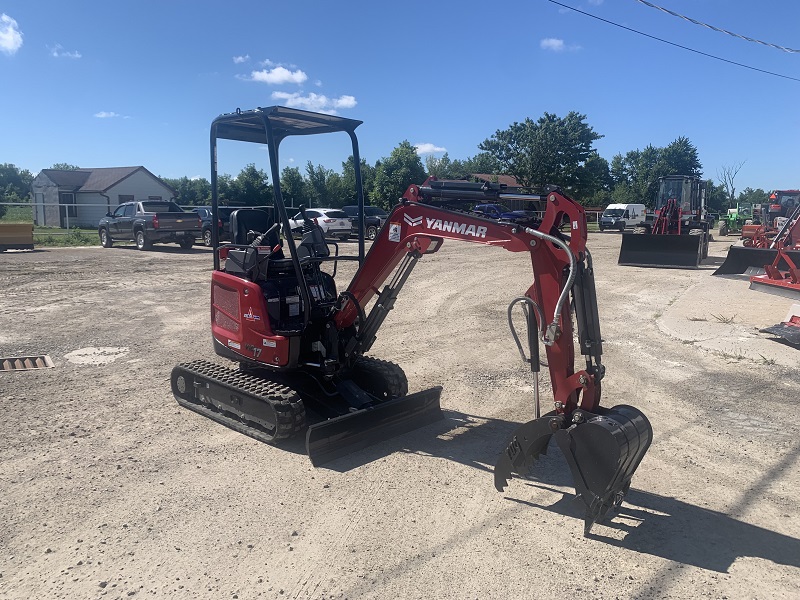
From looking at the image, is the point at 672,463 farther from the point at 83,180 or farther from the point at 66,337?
the point at 83,180

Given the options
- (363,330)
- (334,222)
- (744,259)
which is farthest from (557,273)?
(334,222)

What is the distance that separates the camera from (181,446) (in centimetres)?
571

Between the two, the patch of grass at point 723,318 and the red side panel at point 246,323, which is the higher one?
the red side panel at point 246,323

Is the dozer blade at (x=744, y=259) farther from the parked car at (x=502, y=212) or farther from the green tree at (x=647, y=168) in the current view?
the green tree at (x=647, y=168)

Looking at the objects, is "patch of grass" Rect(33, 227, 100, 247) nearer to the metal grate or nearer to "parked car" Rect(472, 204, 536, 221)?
the metal grate

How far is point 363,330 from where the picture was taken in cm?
601

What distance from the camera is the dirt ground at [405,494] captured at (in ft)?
12.3

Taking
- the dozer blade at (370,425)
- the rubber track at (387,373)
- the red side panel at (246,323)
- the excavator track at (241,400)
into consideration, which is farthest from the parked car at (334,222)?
the dozer blade at (370,425)

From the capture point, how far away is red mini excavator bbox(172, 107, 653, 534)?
433 cm

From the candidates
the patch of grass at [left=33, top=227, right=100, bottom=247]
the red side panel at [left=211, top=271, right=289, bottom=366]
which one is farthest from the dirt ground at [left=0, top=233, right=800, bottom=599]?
the patch of grass at [left=33, top=227, right=100, bottom=247]

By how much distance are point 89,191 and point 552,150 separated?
1282 inches

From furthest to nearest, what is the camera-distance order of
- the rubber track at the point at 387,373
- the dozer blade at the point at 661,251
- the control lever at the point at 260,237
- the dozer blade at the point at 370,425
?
the dozer blade at the point at 661,251 < the rubber track at the point at 387,373 < the control lever at the point at 260,237 < the dozer blade at the point at 370,425

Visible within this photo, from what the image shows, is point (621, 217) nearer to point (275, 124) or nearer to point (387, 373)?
point (387, 373)

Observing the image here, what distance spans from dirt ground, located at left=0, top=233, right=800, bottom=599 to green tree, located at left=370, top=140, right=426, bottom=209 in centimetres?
3509
